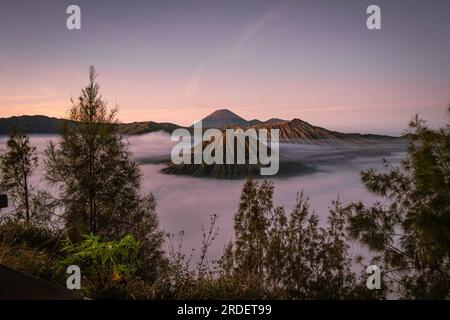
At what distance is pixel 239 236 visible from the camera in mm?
17141

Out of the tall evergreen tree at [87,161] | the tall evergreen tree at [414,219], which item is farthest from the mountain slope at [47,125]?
the tall evergreen tree at [414,219]

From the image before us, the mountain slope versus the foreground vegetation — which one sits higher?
the mountain slope

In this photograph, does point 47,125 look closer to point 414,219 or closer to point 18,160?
point 18,160

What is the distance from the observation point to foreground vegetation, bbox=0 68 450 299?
4.24m

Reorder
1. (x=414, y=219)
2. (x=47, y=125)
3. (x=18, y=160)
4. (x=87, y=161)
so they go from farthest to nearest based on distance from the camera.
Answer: (x=47, y=125) → (x=18, y=160) → (x=87, y=161) → (x=414, y=219)

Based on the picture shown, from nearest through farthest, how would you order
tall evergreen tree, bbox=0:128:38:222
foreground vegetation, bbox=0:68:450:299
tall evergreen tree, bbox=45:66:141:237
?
foreground vegetation, bbox=0:68:450:299, tall evergreen tree, bbox=45:66:141:237, tall evergreen tree, bbox=0:128:38:222

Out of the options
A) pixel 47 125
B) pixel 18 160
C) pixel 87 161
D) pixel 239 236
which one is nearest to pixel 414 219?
pixel 239 236

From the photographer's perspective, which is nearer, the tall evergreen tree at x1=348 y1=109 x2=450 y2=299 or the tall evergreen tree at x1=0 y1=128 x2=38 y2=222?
the tall evergreen tree at x1=348 y1=109 x2=450 y2=299

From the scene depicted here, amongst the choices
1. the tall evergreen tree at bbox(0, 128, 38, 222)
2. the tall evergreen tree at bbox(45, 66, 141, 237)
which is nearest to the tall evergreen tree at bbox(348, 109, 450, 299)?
the tall evergreen tree at bbox(45, 66, 141, 237)

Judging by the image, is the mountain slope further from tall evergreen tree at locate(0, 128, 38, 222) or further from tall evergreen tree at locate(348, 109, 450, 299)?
tall evergreen tree at locate(348, 109, 450, 299)

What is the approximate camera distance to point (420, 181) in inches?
347
